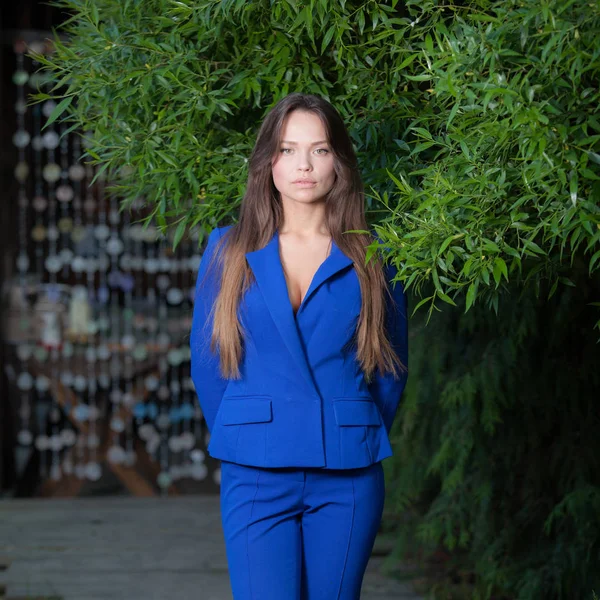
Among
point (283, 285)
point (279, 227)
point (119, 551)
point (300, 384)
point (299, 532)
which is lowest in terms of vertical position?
point (119, 551)

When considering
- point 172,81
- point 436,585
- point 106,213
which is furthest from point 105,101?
point 106,213

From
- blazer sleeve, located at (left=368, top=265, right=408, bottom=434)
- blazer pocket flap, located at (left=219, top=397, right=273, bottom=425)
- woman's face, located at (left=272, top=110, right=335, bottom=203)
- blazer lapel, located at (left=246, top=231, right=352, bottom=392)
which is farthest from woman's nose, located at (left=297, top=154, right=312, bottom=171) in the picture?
blazer pocket flap, located at (left=219, top=397, right=273, bottom=425)

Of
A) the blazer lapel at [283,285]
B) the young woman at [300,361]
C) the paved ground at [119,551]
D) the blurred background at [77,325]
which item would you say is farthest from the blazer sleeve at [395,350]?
the blurred background at [77,325]

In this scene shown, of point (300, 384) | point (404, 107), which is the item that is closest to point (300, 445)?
point (300, 384)

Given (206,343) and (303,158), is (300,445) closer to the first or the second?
(206,343)

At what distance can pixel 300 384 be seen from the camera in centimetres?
210

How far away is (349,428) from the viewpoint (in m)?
2.11

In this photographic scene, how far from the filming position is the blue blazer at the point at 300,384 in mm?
2082

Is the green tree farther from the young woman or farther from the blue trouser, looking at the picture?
the blue trouser

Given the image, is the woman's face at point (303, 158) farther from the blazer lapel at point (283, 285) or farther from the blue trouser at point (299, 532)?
the blue trouser at point (299, 532)

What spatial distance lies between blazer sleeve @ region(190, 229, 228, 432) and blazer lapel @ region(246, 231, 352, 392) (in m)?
0.13

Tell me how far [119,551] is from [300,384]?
2636mm

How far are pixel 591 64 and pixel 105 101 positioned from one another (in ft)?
4.07

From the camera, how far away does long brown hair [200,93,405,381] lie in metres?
2.16
